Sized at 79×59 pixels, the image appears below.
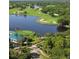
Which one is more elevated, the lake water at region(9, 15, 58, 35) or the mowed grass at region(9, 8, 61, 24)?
the mowed grass at region(9, 8, 61, 24)

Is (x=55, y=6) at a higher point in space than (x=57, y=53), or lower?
higher

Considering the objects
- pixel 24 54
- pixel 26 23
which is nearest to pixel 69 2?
pixel 26 23

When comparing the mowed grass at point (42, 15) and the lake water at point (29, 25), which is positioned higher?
the mowed grass at point (42, 15)
